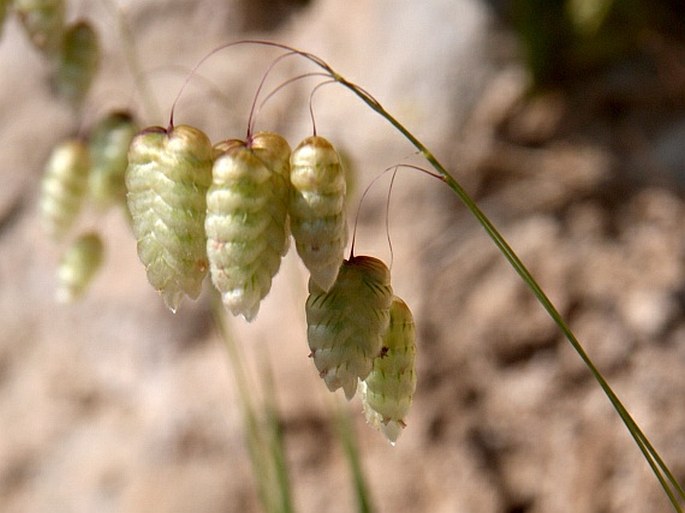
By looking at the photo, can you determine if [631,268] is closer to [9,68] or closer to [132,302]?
[132,302]

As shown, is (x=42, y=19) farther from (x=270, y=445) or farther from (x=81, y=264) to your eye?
(x=270, y=445)

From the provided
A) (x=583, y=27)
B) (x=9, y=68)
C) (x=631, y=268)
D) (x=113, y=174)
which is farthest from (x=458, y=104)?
(x=9, y=68)

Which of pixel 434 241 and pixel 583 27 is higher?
pixel 583 27

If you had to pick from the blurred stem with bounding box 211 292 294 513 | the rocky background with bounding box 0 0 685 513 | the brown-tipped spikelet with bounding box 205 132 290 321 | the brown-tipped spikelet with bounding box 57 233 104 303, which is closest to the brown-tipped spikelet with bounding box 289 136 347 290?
the brown-tipped spikelet with bounding box 205 132 290 321

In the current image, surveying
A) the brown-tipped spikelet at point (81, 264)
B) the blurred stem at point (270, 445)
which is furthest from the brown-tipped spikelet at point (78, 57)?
the blurred stem at point (270, 445)

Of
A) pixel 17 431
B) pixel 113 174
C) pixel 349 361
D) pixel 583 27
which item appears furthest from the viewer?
pixel 17 431

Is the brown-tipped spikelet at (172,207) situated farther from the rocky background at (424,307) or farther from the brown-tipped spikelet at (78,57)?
the rocky background at (424,307)

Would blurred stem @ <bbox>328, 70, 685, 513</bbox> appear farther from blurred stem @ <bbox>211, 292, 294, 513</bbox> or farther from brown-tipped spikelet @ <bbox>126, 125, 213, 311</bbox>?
blurred stem @ <bbox>211, 292, 294, 513</bbox>
